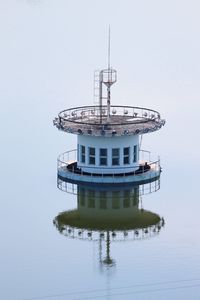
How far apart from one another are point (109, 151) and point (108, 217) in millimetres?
5121

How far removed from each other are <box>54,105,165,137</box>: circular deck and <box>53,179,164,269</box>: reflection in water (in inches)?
117

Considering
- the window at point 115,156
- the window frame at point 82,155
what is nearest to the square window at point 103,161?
the window at point 115,156

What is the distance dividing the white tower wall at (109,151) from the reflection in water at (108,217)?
120cm

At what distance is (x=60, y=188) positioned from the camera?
189 feet

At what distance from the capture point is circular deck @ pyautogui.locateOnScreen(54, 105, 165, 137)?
186ft

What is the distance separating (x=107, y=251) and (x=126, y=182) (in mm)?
8907

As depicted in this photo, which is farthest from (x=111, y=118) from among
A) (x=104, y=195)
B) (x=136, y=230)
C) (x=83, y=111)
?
(x=136, y=230)

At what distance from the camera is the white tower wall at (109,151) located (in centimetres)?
5744

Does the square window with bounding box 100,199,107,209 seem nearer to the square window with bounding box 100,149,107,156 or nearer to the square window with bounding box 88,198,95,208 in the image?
the square window with bounding box 88,198,95,208

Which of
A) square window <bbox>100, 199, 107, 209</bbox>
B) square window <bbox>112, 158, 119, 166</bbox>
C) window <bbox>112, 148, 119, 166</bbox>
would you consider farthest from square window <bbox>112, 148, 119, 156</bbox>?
square window <bbox>100, 199, 107, 209</bbox>

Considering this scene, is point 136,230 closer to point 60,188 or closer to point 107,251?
point 107,251

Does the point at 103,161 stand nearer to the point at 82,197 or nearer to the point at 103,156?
the point at 103,156

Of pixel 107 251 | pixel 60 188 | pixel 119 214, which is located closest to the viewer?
pixel 107 251

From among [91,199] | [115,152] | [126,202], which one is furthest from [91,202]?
[115,152]
